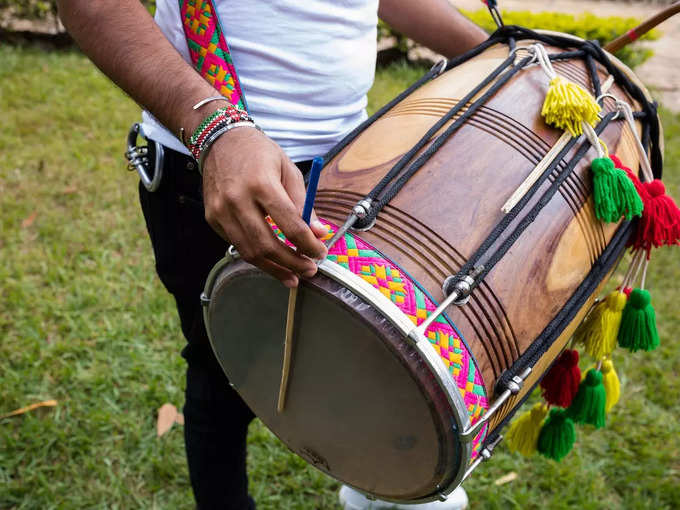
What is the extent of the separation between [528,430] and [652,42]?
774 cm

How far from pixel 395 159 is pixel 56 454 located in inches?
59.3

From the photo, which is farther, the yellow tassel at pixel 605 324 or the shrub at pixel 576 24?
the shrub at pixel 576 24

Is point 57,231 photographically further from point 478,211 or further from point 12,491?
point 478,211

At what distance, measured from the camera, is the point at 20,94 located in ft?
13.1

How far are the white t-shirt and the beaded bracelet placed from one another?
0.23 meters

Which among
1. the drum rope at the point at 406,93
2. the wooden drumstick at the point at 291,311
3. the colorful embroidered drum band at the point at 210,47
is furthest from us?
the drum rope at the point at 406,93

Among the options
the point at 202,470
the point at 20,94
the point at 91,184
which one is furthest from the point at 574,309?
the point at 20,94

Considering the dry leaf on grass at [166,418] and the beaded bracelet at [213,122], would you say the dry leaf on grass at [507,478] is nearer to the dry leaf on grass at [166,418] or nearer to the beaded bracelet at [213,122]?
the dry leaf on grass at [166,418]

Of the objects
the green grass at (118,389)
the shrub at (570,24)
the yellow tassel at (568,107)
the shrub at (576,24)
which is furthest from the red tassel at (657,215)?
the shrub at (576,24)

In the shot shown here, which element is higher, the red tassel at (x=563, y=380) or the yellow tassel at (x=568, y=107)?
the yellow tassel at (x=568, y=107)

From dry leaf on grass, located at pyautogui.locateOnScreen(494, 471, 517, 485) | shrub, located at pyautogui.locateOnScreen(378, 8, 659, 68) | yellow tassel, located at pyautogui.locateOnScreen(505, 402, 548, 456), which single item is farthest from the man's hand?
shrub, located at pyautogui.locateOnScreen(378, 8, 659, 68)

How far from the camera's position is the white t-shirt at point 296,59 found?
1.06 metres

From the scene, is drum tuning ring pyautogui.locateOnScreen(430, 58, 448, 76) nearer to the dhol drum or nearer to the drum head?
the dhol drum

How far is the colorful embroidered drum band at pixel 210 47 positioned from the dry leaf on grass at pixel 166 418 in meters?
1.34
